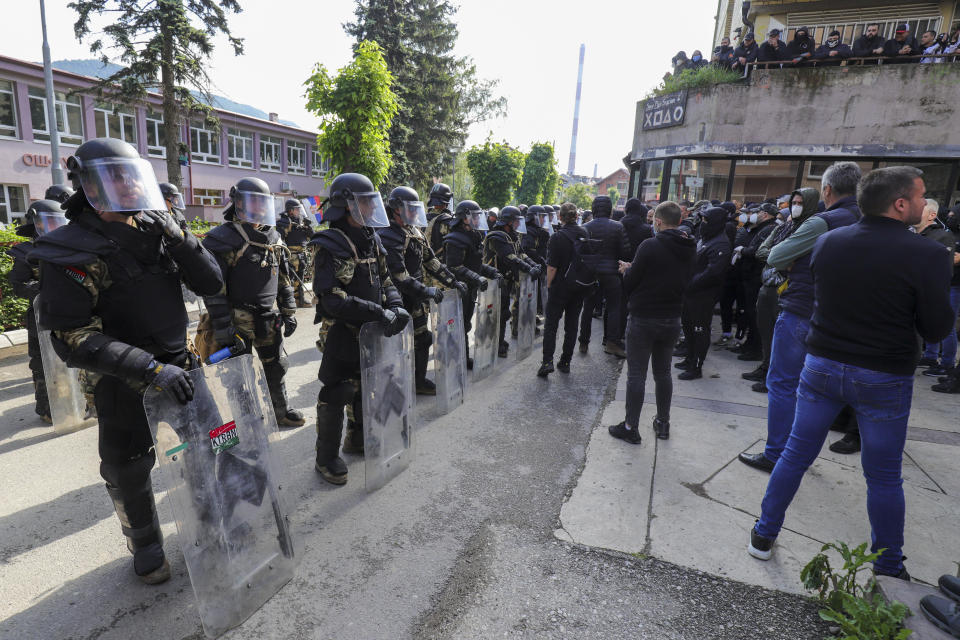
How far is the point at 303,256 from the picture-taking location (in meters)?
10.7

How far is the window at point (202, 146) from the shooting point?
25.8 metres

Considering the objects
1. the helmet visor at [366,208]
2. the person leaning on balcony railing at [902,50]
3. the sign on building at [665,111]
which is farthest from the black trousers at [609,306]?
the person leaning on balcony railing at [902,50]

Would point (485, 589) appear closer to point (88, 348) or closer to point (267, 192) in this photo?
point (88, 348)

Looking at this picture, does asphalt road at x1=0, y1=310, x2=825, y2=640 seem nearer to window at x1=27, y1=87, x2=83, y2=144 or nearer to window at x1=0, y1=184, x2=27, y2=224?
window at x1=0, y1=184, x2=27, y2=224

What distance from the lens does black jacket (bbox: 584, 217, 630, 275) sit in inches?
253

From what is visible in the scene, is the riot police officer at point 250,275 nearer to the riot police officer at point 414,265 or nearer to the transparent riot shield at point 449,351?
the riot police officer at point 414,265

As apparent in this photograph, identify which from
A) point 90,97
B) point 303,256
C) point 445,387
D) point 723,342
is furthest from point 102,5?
point 723,342

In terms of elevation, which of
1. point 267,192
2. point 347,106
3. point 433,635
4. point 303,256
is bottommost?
point 433,635

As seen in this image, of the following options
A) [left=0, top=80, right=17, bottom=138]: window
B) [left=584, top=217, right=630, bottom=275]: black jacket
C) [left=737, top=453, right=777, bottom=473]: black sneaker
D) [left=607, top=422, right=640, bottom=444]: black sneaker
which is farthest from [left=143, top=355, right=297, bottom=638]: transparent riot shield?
[left=0, top=80, right=17, bottom=138]: window

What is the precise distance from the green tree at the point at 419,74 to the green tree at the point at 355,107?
1476cm

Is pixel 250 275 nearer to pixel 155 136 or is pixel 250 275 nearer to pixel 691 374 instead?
pixel 691 374

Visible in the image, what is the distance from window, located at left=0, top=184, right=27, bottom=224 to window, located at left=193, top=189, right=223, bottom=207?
6953 mm

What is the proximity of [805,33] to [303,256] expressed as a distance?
13236 millimetres

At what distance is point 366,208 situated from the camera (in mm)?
3602
